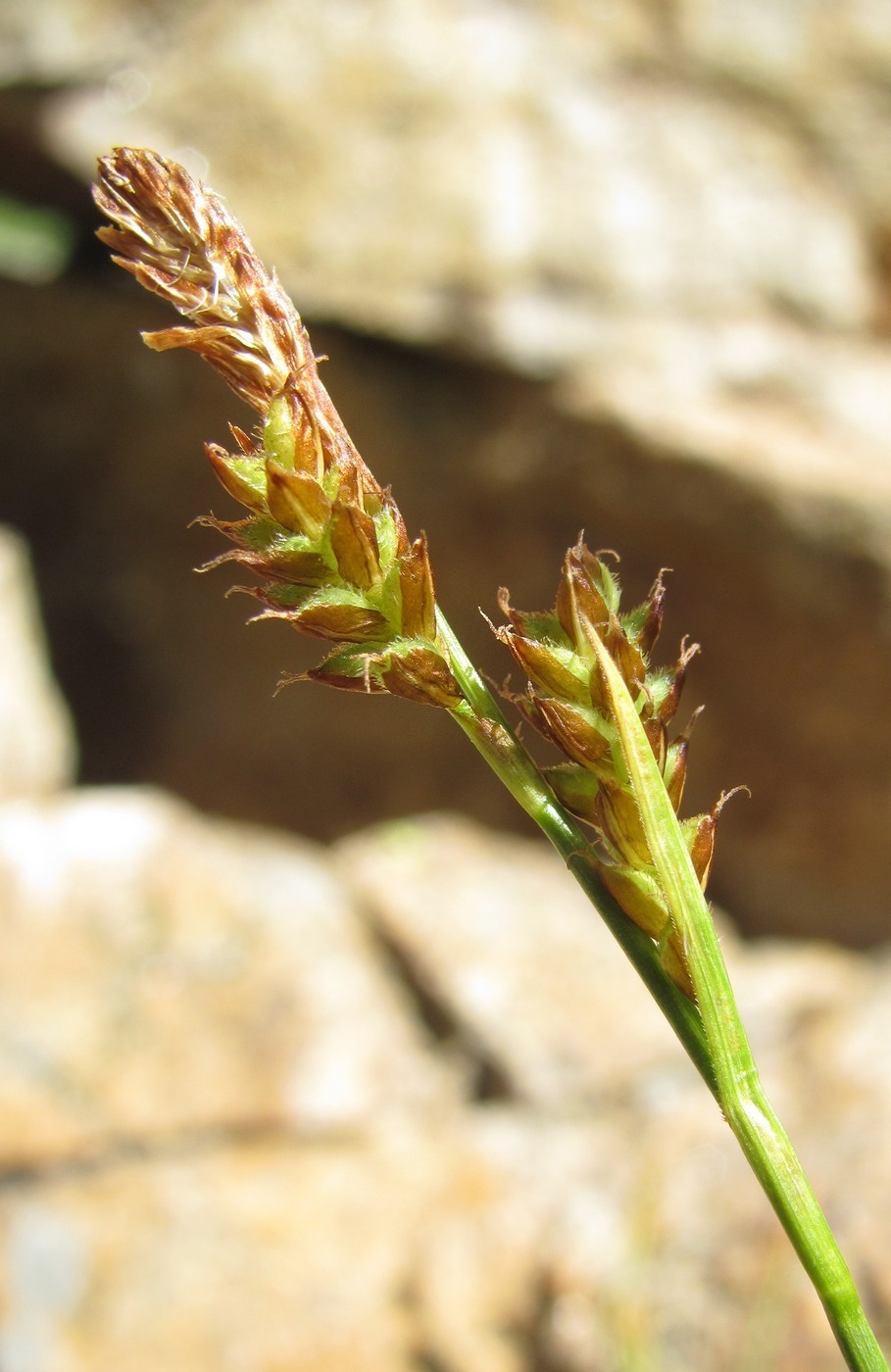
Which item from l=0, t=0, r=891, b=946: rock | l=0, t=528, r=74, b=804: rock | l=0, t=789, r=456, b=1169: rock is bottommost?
l=0, t=789, r=456, b=1169: rock

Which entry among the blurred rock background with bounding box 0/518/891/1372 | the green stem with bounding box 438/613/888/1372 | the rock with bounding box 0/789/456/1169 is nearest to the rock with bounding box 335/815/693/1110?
the blurred rock background with bounding box 0/518/891/1372

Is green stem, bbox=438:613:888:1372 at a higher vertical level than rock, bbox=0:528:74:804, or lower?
higher

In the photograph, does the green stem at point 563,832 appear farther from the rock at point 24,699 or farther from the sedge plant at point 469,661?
the rock at point 24,699

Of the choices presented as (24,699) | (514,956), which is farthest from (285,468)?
(24,699)

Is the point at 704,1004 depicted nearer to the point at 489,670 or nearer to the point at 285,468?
the point at 285,468

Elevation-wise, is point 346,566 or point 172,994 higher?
point 346,566

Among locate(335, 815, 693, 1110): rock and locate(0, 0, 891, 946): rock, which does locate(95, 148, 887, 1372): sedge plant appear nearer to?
locate(0, 0, 891, 946): rock

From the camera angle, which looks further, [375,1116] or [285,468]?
[375,1116]
